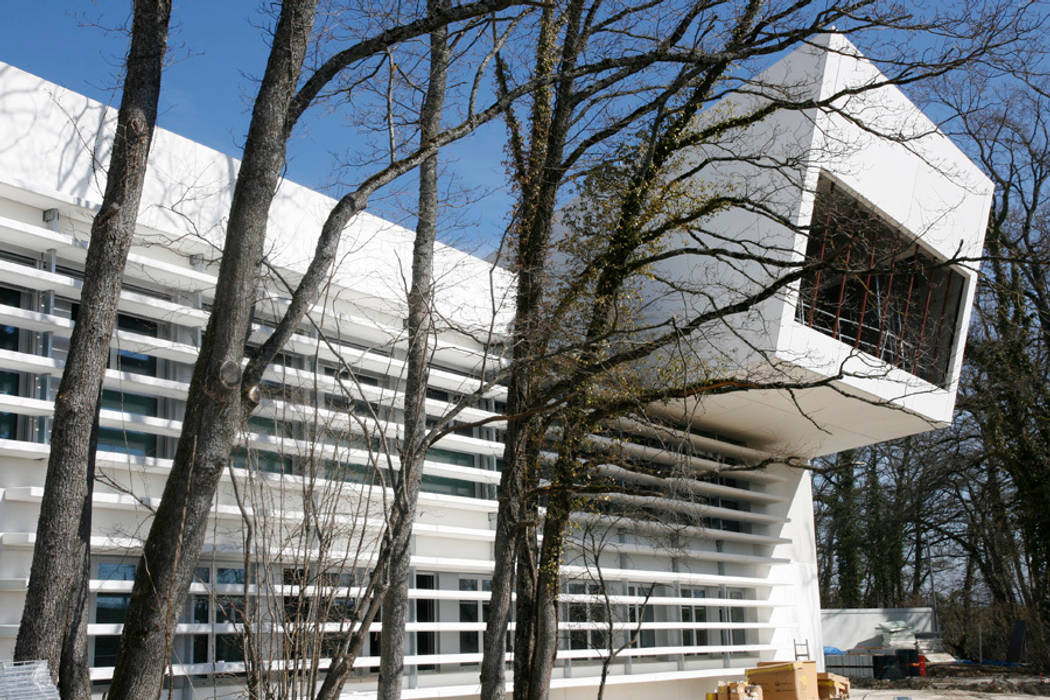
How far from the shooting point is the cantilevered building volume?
912 centimetres

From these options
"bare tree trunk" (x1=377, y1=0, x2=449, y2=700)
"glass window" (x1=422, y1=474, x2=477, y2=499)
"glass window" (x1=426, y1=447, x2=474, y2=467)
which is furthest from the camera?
"glass window" (x1=426, y1=447, x2=474, y2=467)

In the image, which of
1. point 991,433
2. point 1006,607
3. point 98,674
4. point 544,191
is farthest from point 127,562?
point 1006,607

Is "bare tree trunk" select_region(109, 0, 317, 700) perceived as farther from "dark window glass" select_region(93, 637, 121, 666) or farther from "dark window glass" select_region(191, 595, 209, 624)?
"dark window glass" select_region(191, 595, 209, 624)

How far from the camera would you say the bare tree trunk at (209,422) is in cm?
565

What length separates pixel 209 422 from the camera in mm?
5918

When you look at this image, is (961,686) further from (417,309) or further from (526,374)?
(417,309)

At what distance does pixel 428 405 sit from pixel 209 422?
7428 mm

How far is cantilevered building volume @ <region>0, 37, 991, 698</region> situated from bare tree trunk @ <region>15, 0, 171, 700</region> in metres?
Result: 1.18

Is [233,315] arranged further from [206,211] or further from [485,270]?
[485,270]

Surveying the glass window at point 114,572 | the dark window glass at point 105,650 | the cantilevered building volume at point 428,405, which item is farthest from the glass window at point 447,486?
the dark window glass at point 105,650

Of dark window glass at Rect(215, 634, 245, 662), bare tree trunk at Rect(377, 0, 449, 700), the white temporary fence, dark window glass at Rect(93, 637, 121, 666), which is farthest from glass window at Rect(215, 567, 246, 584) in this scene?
the white temporary fence

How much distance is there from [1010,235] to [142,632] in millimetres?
32960

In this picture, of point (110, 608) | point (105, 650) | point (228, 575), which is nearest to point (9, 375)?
point (110, 608)

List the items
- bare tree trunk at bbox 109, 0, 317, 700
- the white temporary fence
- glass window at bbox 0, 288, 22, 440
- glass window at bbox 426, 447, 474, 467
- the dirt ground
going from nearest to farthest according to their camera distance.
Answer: the white temporary fence, bare tree trunk at bbox 109, 0, 317, 700, glass window at bbox 0, 288, 22, 440, glass window at bbox 426, 447, 474, 467, the dirt ground
